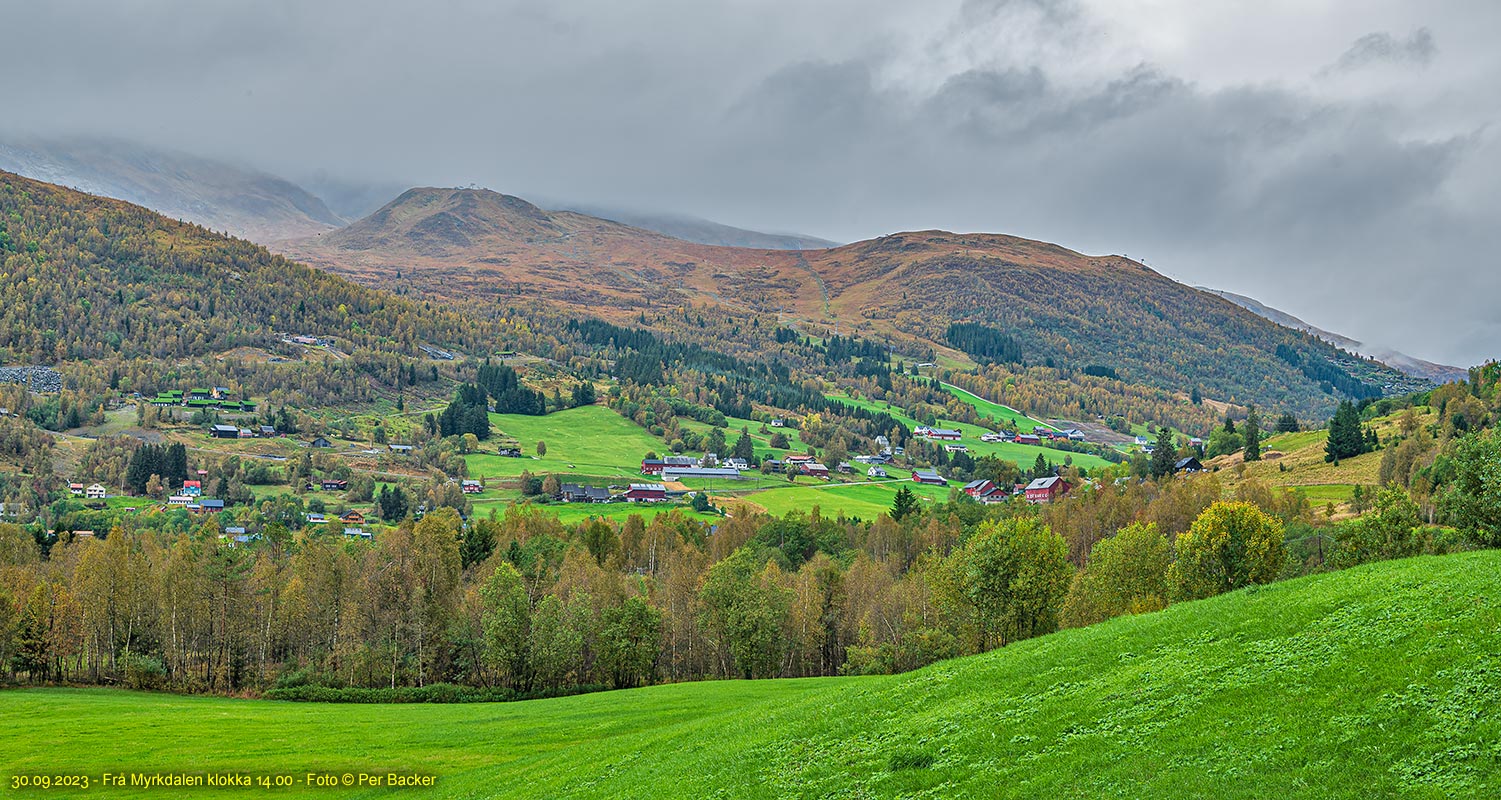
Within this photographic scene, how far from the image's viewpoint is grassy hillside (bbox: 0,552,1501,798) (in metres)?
20.5

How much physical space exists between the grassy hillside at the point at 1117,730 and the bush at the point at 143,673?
3818cm

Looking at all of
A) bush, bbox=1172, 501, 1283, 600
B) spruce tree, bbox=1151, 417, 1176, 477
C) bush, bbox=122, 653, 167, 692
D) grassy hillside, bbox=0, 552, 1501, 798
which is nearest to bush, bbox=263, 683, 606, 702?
bush, bbox=122, 653, 167, 692

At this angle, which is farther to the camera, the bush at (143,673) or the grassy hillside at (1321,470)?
the grassy hillside at (1321,470)

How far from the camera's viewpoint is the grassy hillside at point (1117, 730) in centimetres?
2047

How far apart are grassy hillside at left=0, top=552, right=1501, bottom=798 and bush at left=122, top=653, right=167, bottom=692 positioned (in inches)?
1503

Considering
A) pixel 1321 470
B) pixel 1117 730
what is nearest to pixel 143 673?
pixel 1117 730

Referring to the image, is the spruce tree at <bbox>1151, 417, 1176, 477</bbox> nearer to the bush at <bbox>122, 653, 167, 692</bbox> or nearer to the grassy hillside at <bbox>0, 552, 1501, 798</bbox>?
the grassy hillside at <bbox>0, 552, 1501, 798</bbox>

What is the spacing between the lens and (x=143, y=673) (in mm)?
86312

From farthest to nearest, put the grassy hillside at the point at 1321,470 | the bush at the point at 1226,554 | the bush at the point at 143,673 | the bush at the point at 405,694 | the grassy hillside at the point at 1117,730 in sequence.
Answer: the grassy hillside at the point at 1321,470 < the bush at the point at 143,673 < the bush at the point at 405,694 < the bush at the point at 1226,554 < the grassy hillside at the point at 1117,730

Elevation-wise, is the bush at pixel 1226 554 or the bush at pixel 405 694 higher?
the bush at pixel 1226 554

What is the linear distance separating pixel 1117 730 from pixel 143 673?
3688 inches

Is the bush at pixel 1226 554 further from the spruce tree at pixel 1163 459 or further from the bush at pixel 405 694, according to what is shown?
the spruce tree at pixel 1163 459

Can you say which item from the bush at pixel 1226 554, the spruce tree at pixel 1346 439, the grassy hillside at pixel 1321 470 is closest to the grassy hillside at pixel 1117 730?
the bush at pixel 1226 554

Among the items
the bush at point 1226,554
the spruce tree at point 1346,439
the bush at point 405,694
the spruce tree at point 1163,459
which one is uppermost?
the spruce tree at point 1346,439
